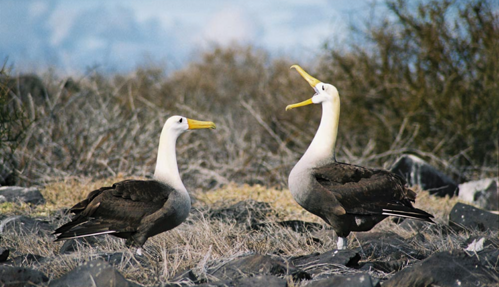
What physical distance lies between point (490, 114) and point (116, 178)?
19.1 ft

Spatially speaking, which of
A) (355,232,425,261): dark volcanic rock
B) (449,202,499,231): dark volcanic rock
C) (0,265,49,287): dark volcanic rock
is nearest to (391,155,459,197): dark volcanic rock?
(449,202,499,231): dark volcanic rock

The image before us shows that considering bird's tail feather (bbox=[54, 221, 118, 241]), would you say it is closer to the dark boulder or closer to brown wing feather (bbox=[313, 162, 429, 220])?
the dark boulder

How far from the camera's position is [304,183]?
12.6 ft

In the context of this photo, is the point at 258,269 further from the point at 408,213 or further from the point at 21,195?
the point at 21,195

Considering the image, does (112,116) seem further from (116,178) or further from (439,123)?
(439,123)

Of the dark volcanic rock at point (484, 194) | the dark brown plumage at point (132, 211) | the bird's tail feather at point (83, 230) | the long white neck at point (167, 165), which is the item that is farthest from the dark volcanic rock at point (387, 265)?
the dark volcanic rock at point (484, 194)

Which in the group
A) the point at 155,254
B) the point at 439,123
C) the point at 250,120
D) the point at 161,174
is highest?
the point at 161,174

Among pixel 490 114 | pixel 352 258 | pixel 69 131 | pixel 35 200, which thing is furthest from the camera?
pixel 490 114

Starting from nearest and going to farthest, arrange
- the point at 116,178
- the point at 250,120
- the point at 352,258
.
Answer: the point at 352,258
the point at 116,178
the point at 250,120

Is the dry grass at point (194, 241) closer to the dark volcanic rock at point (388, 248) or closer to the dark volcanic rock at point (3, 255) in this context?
the dark volcanic rock at point (388, 248)

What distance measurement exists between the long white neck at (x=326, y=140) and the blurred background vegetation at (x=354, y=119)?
12.4 ft

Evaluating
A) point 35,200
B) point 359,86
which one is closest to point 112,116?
point 35,200

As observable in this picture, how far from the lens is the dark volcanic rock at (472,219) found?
5.54m

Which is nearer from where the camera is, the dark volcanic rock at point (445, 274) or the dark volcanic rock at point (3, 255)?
the dark volcanic rock at point (445, 274)
